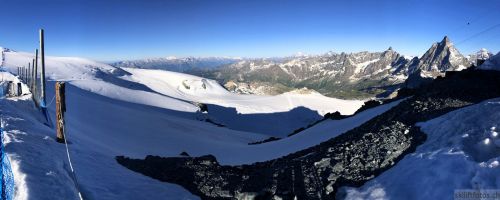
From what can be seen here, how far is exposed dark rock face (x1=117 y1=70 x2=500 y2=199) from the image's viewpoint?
1382 cm

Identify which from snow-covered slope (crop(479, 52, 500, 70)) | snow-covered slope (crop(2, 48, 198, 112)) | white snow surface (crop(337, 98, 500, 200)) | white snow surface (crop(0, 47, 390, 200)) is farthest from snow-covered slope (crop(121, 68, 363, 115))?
white snow surface (crop(337, 98, 500, 200))

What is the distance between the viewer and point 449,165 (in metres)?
11.4

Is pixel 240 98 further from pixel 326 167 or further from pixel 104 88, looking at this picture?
pixel 326 167

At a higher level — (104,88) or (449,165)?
(449,165)

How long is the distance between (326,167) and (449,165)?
4.73 meters

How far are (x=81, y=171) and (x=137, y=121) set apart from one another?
3125cm

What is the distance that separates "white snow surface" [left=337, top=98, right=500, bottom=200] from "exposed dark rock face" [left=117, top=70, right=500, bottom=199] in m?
0.75

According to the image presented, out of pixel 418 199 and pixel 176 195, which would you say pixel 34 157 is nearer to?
pixel 176 195

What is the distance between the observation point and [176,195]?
1484cm

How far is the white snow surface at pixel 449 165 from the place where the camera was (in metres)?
10.5

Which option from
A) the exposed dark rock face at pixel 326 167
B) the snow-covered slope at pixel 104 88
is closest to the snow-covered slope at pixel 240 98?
the snow-covered slope at pixel 104 88

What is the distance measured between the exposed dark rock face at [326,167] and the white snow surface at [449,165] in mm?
746

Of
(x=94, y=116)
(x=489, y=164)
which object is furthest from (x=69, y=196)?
(x=94, y=116)

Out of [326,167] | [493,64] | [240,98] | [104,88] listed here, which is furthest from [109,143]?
[240,98]
